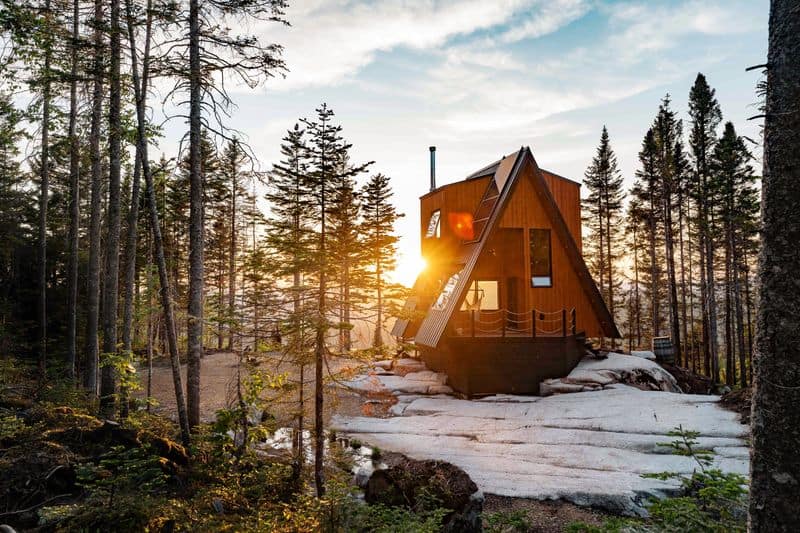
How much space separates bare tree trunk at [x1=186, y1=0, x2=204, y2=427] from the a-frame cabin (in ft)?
19.5

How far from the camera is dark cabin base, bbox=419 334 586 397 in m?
12.2

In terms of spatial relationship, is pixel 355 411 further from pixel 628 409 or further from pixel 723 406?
pixel 723 406

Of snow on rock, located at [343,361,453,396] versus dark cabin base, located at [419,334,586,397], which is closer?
dark cabin base, located at [419,334,586,397]

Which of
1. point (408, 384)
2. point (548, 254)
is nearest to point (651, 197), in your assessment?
point (548, 254)

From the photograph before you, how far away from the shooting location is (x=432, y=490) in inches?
211

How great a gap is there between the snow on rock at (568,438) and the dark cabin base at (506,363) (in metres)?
0.58

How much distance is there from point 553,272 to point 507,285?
5.66ft

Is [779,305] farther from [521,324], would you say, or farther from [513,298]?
[513,298]

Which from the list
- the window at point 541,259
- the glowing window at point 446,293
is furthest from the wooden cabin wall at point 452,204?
the window at point 541,259

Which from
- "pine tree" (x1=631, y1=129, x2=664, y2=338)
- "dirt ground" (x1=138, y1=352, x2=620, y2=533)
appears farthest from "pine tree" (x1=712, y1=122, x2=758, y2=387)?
"dirt ground" (x1=138, y1=352, x2=620, y2=533)

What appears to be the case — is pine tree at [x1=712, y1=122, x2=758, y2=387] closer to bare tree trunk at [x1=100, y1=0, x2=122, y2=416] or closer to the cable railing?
the cable railing

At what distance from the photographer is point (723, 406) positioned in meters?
9.45

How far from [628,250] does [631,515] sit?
2581 centimetres

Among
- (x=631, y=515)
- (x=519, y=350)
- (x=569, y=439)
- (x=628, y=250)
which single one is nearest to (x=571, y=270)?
(x=519, y=350)
